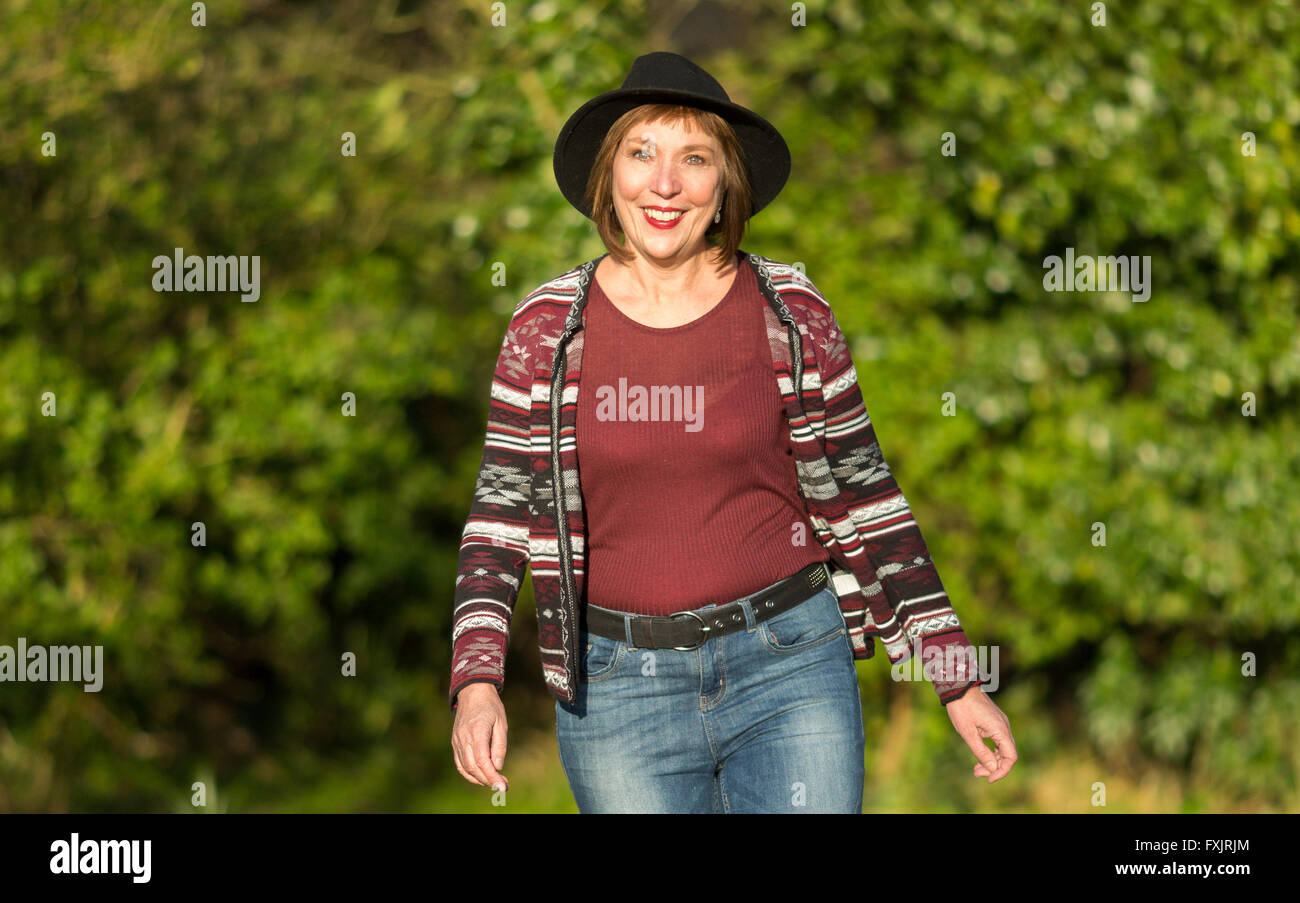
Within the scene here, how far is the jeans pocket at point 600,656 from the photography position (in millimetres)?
2270

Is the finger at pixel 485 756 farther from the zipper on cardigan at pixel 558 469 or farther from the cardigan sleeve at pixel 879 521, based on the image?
the cardigan sleeve at pixel 879 521

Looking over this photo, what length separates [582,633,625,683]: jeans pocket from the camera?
89.4 inches

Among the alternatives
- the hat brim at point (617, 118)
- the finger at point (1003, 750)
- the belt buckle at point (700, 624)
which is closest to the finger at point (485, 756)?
the belt buckle at point (700, 624)

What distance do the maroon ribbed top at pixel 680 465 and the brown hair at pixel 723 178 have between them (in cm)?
19

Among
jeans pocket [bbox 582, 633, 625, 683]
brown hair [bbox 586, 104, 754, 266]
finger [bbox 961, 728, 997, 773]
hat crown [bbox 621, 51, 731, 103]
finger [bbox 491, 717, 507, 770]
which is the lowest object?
finger [bbox 961, 728, 997, 773]

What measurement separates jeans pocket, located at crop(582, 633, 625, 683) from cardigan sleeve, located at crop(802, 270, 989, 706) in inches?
19.1

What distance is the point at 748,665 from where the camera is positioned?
2248 millimetres

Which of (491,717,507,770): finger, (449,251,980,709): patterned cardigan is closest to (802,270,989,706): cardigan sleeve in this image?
(449,251,980,709): patterned cardigan

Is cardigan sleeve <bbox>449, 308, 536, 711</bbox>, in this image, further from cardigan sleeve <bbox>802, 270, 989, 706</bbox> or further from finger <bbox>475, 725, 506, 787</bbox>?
cardigan sleeve <bbox>802, 270, 989, 706</bbox>

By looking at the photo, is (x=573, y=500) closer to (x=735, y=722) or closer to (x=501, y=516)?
(x=501, y=516)

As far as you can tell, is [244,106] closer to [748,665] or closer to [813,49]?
[813,49]

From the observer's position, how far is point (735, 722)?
225 centimetres

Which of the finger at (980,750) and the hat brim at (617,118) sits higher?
the hat brim at (617,118)
